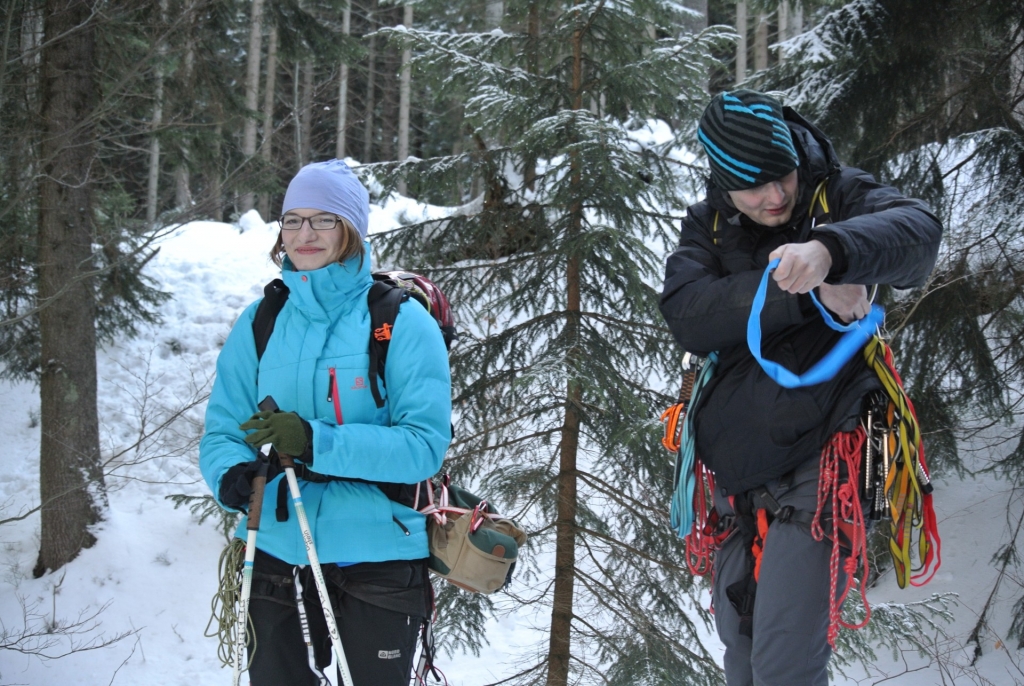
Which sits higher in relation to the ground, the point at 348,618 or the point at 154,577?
the point at 348,618

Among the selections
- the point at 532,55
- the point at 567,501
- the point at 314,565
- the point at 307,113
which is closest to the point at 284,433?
the point at 314,565

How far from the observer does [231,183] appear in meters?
6.32

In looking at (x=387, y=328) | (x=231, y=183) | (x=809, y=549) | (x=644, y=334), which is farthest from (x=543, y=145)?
(x=231, y=183)

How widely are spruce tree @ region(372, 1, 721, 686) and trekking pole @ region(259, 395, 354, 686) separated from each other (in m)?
1.85

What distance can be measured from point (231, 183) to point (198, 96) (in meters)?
3.11

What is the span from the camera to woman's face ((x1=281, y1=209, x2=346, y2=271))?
2688 millimetres

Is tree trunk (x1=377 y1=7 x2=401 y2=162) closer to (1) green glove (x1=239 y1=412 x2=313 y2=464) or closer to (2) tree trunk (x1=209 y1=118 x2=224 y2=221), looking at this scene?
(2) tree trunk (x1=209 y1=118 x2=224 y2=221)

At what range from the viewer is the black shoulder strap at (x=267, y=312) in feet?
8.89

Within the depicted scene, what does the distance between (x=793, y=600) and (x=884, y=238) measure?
96 cm

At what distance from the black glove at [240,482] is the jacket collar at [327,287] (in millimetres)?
525

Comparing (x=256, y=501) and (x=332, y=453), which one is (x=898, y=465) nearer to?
(x=332, y=453)

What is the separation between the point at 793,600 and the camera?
82.2 inches

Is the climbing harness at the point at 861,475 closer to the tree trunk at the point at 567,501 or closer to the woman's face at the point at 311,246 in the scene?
the woman's face at the point at 311,246

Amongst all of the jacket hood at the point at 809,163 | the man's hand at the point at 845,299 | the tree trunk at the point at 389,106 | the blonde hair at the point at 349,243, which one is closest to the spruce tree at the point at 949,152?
the jacket hood at the point at 809,163
